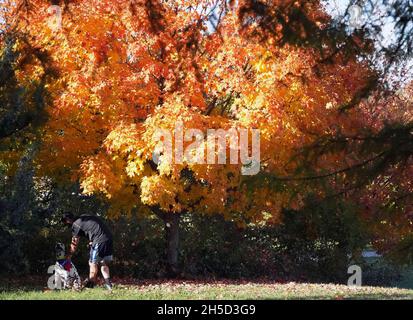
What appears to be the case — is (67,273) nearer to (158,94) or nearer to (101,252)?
(101,252)

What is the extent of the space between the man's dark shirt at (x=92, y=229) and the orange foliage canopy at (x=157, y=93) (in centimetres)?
186

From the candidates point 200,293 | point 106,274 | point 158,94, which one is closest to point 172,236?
point 158,94

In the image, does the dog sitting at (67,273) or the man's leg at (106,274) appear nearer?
the man's leg at (106,274)

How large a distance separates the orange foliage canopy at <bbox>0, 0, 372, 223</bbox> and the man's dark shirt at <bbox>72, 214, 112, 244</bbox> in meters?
1.86

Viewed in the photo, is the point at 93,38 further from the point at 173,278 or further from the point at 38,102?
the point at 173,278

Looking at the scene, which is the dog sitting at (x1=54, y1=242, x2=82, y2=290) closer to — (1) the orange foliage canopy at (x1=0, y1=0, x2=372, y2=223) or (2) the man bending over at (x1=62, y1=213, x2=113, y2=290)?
(2) the man bending over at (x1=62, y1=213, x2=113, y2=290)

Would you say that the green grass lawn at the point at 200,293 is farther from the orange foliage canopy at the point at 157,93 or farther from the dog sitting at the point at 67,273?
the orange foliage canopy at the point at 157,93

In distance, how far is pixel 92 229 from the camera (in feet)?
39.5

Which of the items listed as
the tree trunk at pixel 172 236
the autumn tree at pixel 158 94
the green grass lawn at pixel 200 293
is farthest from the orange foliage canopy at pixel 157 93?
the tree trunk at pixel 172 236

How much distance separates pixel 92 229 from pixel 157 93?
12.7ft

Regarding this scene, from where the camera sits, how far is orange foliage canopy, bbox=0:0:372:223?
1360 cm

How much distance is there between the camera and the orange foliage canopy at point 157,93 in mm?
13602

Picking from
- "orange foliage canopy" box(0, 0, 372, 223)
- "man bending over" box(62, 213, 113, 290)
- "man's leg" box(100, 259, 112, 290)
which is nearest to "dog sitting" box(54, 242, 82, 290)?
"man bending over" box(62, 213, 113, 290)
